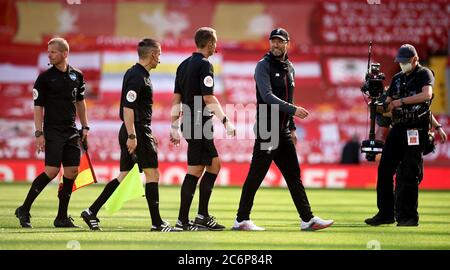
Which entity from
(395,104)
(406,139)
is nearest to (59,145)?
(395,104)

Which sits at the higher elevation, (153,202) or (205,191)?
(205,191)

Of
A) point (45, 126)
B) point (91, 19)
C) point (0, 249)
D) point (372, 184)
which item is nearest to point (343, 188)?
point (372, 184)

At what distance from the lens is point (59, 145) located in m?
12.7

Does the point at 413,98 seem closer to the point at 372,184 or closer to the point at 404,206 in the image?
the point at 404,206

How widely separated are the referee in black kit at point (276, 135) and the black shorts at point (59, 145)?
2.17m

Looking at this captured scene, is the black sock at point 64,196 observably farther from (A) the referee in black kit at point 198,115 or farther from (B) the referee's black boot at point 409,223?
(B) the referee's black boot at point 409,223

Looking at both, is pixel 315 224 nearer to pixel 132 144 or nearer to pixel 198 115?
pixel 198 115

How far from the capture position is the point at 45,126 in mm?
12734

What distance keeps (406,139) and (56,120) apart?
4282 mm

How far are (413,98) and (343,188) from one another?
A: 1175cm

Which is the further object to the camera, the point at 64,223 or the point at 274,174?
the point at 274,174

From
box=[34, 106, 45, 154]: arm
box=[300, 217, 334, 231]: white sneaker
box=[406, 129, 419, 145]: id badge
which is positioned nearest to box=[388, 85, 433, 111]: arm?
box=[406, 129, 419, 145]: id badge

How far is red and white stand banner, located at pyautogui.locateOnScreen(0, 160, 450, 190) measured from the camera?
80.8 ft

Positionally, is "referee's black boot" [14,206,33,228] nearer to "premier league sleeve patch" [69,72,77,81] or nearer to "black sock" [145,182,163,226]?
"black sock" [145,182,163,226]
